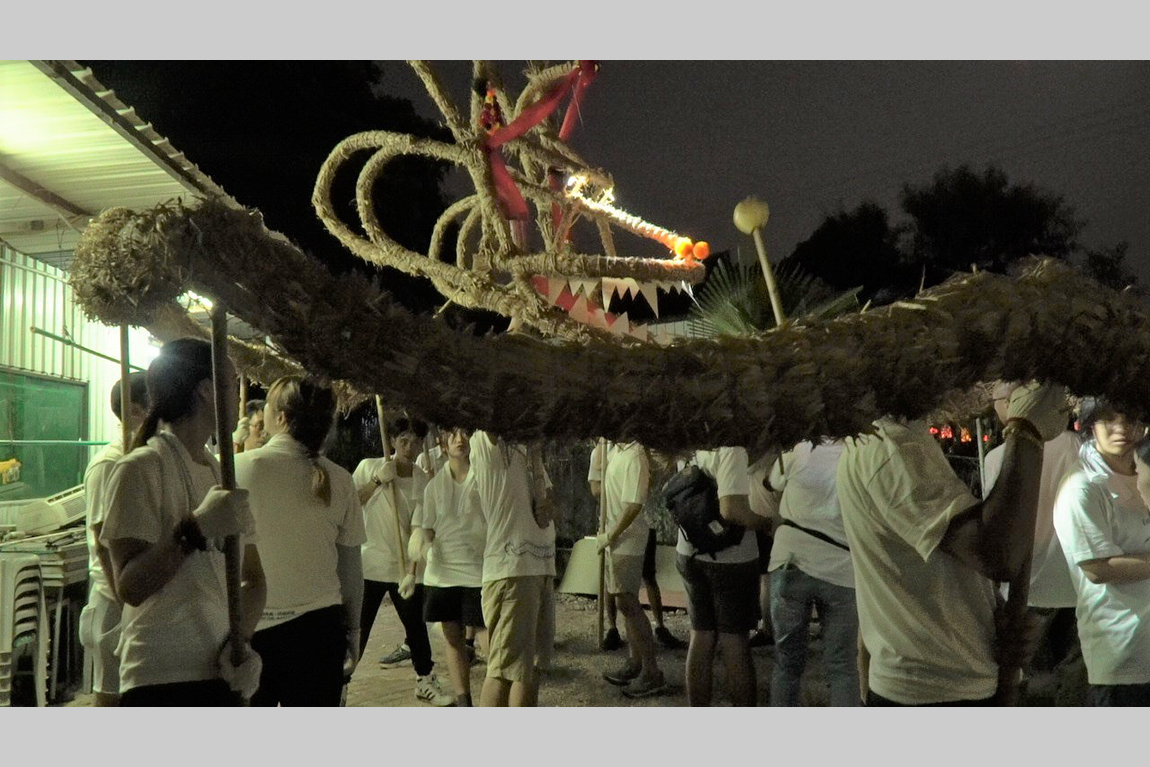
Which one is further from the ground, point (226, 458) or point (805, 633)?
point (226, 458)

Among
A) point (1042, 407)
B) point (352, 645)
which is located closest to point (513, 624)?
point (352, 645)

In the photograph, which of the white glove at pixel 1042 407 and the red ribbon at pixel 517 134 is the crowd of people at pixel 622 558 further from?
the red ribbon at pixel 517 134

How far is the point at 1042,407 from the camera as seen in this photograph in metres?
2.00

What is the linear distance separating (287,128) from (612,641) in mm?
10779

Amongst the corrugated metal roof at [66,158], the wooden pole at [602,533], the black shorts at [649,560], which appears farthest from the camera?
the black shorts at [649,560]

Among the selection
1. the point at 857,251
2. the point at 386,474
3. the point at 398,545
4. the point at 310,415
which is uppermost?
the point at 857,251

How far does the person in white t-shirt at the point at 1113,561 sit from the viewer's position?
10.1ft

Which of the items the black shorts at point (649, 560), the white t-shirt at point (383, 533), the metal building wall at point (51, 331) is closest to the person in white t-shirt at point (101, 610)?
the metal building wall at point (51, 331)

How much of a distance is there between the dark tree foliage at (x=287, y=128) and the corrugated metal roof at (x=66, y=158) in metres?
6.63

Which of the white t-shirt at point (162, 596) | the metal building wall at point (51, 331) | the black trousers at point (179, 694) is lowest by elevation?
the black trousers at point (179, 694)

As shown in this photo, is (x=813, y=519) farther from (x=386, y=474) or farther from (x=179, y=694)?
(x=179, y=694)

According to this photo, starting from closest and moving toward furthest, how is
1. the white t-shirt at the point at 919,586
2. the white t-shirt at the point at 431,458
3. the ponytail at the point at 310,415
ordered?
the white t-shirt at the point at 919,586, the ponytail at the point at 310,415, the white t-shirt at the point at 431,458

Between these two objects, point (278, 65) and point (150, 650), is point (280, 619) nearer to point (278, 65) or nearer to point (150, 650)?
point (150, 650)

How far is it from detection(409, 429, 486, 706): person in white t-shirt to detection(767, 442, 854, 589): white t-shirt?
69.8 inches
